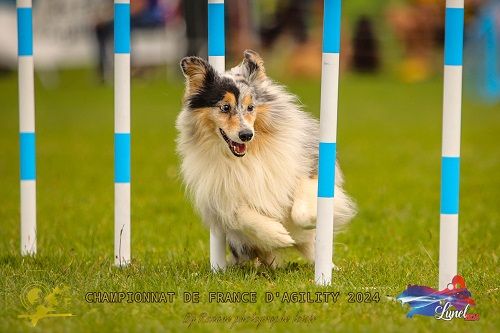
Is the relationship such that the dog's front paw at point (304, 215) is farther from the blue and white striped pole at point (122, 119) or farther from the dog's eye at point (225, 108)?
the blue and white striped pole at point (122, 119)

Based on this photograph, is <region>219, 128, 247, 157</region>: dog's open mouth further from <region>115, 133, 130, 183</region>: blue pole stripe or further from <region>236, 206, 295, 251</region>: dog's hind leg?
<region>115, 133, 130, 183</region>: blue pole stripe

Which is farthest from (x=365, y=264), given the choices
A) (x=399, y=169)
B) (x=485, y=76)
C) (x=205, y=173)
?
(x=485, y=76)

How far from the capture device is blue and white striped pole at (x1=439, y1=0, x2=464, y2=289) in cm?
412

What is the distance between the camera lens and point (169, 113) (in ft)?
53.0

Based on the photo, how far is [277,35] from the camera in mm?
21594

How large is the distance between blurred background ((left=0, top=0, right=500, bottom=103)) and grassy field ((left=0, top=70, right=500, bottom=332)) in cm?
503

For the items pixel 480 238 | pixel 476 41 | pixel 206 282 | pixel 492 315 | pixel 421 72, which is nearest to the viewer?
pixel 492 315

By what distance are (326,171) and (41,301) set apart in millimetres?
1617

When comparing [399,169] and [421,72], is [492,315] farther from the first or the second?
[421,72]

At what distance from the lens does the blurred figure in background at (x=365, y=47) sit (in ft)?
73.4

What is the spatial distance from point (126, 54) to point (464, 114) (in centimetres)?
1148

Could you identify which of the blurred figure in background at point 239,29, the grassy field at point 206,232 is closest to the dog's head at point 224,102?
the grassy field at point 206,232

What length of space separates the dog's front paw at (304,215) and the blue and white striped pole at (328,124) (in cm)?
29

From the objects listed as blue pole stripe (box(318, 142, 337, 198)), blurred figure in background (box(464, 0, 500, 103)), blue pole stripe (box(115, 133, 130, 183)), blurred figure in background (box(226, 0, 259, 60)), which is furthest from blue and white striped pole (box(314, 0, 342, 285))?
blurred figure in background (box(226, 0, 259, 60))
